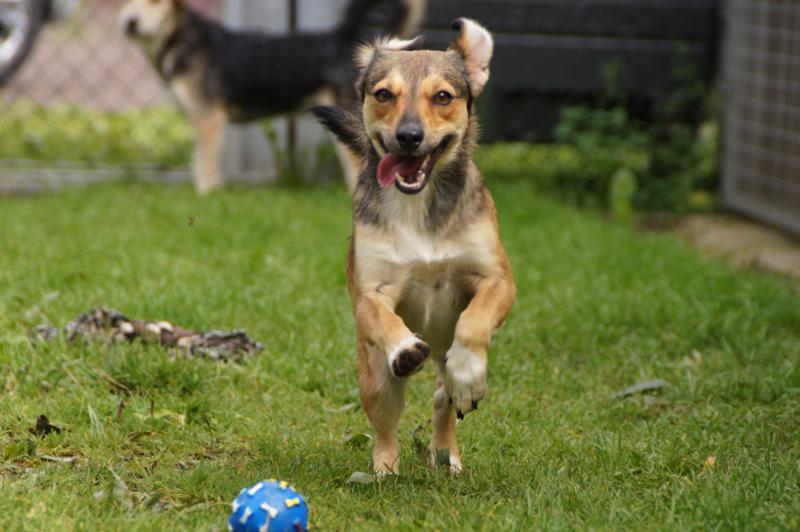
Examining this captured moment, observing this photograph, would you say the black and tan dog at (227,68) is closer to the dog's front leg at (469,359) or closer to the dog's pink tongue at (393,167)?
the dog's pink tongue at (393,167)

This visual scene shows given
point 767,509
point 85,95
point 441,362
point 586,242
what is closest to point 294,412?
point 441,362

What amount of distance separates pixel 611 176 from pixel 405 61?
18.4 ft

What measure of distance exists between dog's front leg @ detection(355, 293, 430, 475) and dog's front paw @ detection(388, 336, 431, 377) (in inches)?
1.5

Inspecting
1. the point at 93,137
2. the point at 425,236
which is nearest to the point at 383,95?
the point at 425,236

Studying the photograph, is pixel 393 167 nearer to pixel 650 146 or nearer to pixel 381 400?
pixel 381 400

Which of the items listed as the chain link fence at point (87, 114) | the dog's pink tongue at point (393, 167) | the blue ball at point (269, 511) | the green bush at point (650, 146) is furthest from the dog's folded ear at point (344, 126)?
the chain link fence at point (87, 114)

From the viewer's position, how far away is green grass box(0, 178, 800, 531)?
3258 mm

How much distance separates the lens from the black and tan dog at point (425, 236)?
10.9 ft

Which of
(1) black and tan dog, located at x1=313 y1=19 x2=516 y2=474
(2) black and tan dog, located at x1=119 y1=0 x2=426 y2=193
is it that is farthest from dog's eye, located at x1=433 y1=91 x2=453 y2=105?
(2) black and tan dog, located at x1=119 y1=0 x2=426 y2=193

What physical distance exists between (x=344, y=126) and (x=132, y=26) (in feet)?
17.7

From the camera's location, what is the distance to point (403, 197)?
3531 mm

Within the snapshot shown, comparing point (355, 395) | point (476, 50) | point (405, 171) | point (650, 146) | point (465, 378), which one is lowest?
point (650, 146)

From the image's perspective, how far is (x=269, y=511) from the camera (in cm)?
287

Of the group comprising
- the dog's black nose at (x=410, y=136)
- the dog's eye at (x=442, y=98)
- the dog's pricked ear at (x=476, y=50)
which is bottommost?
the dog's black nose at (x=410, y=136)
